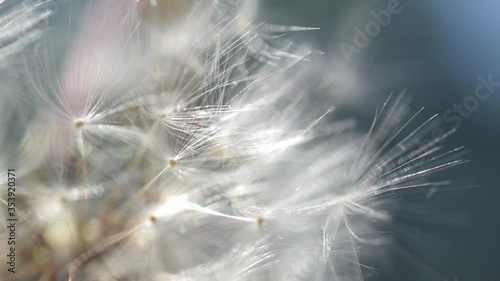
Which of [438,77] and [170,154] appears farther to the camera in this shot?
[438,77]

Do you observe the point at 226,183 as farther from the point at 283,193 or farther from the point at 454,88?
the point at 454,88

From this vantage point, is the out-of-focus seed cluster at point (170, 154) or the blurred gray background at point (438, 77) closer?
the out-of-focus seed cluster at point (170, 154)

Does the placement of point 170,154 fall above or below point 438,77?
below

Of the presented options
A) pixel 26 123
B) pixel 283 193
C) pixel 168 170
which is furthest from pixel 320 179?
pixel 26 123
